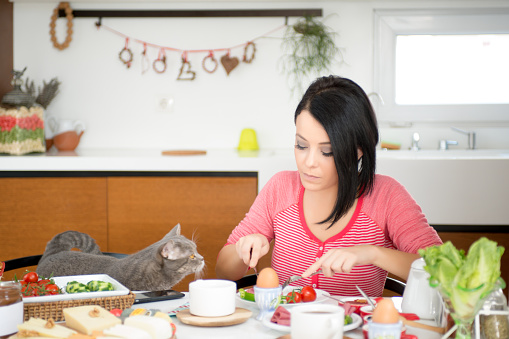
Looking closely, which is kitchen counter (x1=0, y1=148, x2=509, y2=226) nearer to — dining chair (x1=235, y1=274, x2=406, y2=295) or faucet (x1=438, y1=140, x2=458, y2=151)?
faucet (x1=438, y1=140, x2=458, y2=151)

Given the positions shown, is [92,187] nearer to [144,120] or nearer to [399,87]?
[144,120]

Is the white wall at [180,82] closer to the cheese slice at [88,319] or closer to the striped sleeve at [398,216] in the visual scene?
the striped sleeve at [398,216]

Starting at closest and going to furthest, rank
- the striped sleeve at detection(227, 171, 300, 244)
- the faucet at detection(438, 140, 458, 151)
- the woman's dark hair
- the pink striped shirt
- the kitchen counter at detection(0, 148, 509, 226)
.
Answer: the woman's dark hair < the pink striped shirt < the striped sleeve at detection(227, 171, 300, 244) < the kitchen counter at detection(0, 148, 509, 226) < the faucet at detection(438, 140, 458, 151)

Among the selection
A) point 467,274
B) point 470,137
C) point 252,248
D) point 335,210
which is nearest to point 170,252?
point 252,248

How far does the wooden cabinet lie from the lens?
9.15 ft

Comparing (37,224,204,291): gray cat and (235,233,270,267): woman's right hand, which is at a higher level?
(235,233,270,267): woman's right hand

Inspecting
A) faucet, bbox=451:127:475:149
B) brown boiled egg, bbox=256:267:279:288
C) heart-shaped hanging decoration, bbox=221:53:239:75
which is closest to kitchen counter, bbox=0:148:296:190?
heart-shaped hanging decoration, bbox=221:53:239:75

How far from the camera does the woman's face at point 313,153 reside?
60.5 inches

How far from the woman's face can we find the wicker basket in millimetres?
617

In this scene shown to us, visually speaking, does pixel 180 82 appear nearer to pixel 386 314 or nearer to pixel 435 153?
pixel 435 153

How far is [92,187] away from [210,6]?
4.09 feet

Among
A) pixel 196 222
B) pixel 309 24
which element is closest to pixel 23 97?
pixel 196 222

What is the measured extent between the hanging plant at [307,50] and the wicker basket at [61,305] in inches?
92.9

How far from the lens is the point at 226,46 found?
3359mm
